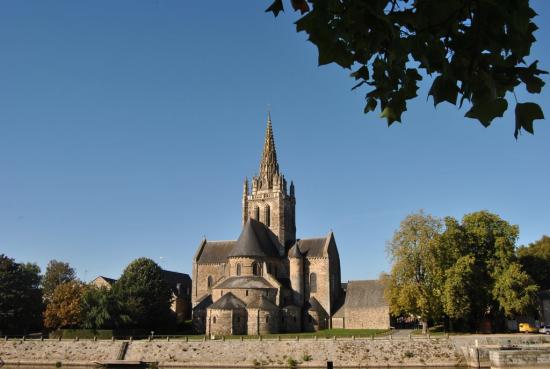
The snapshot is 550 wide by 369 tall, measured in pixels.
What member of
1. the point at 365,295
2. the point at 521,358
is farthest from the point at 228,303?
the point at 521,358

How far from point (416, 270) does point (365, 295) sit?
607 inches

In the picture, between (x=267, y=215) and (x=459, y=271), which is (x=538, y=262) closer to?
(x=459, y=271)

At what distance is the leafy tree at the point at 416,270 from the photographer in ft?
144

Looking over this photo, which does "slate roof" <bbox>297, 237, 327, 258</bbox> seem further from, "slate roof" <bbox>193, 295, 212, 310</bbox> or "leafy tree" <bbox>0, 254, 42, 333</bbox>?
"leafy tree" <bbox>0, 254, 42, 333</bbox>

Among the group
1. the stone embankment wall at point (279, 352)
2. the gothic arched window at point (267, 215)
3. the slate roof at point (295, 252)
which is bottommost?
the stone embankment wall at point (279, 352)

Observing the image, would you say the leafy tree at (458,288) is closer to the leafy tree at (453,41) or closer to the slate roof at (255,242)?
the slate roof at (255,242)

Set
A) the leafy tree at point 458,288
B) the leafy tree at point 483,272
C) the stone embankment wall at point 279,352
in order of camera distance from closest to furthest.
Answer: the stone embankment wall at point 279,352
the leafy tree at point 458,288
the leafy tree at point 483,272

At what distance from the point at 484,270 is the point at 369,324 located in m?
16.1

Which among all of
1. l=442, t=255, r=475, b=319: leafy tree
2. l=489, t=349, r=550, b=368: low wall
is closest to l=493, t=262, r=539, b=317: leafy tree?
l=442, t=255, r=475, b=319: leafy tree

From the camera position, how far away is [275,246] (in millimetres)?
64750

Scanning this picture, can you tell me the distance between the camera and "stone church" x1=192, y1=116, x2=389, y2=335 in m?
52.7

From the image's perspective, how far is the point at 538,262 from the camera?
59250 millimetres

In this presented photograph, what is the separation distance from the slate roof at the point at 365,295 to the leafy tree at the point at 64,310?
29932 millimetres

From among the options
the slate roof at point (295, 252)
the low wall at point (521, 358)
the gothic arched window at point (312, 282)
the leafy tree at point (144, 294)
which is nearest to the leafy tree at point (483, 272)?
the low wall at point (521, 358)
